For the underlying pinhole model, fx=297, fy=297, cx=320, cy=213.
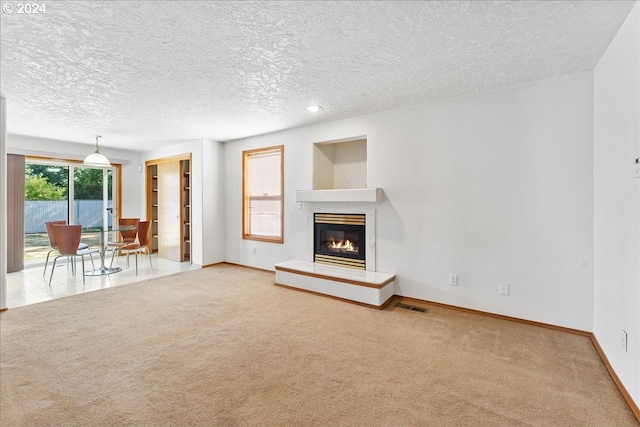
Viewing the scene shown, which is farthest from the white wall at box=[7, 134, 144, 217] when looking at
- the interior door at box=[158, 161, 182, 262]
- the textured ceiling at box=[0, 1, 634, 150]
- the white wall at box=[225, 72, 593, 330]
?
the white wall at box=[225, 72, 593, 330]

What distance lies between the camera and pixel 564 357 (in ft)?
7.86

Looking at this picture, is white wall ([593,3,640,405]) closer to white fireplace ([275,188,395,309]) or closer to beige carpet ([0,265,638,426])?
beige carpet ([0,265,638,426])

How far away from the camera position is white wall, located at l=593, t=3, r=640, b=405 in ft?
6.02

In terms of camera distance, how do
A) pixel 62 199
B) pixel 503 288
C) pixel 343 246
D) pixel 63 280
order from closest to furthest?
pixel 503 288 < pixel 343 246 < pixel 63 280 < pixel 62 199

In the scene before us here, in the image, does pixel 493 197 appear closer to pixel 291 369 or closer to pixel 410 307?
pixel 410 307

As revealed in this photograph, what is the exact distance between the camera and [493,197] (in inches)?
127

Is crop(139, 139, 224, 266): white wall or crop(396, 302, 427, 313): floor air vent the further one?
crop(139, 139, 224, 266): white wall

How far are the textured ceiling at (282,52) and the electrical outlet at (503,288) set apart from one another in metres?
2.10

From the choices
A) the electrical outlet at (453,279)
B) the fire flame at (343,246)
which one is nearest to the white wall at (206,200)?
the fire flame at (343,246)

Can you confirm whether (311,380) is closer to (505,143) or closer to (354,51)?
(354,51)

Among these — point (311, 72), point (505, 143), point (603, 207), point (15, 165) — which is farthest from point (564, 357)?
point (15, 165)

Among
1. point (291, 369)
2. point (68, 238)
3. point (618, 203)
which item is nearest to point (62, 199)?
point (68, 238)

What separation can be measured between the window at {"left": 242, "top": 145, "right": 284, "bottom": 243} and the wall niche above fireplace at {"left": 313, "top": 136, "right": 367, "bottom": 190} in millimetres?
698

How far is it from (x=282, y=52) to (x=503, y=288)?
3165 millimetres
